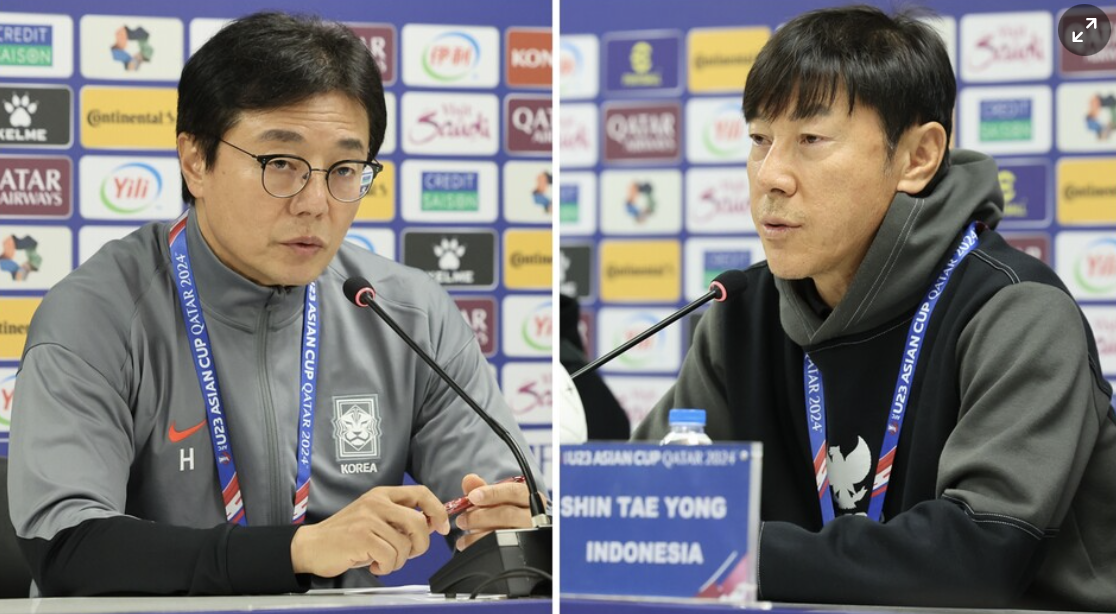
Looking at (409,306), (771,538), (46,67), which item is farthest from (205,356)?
(771,538)

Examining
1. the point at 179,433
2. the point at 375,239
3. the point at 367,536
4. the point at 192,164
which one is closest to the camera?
the point at 367,536

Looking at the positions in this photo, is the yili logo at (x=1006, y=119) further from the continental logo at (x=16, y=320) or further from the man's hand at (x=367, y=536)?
the continental logo at (x=16, y=320)

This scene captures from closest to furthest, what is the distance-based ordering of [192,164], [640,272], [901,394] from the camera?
[901,394], [192,164], [640,272]

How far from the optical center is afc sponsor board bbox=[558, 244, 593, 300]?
2.72 metres

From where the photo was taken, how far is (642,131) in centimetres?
274

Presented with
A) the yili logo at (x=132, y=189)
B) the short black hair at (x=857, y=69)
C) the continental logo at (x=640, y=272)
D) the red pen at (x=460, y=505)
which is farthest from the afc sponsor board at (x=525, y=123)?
the red pen at (x=460, y=505)

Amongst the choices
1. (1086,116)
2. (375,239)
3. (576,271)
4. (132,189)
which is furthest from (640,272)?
(132,189)

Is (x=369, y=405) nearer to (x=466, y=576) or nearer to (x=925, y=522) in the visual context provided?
(x=466, y=576)

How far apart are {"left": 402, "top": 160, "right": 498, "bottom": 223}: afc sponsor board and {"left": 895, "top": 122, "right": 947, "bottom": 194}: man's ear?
872mm

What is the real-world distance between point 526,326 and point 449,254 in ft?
0.72

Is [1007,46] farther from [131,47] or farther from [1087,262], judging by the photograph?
[131,47]

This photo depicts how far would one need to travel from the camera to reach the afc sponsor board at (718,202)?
2.60 metres

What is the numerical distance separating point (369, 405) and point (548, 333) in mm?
483

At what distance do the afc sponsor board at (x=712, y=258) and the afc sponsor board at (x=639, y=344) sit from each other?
0.09 metres
